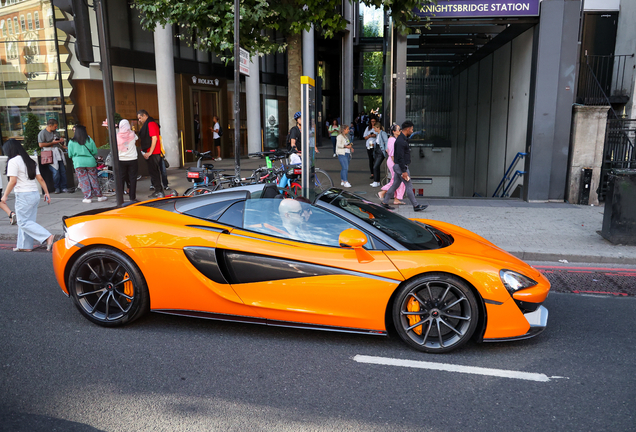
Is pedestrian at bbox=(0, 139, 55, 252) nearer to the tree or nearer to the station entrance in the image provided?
the tree

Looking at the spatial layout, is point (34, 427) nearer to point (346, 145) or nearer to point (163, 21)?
point (163, 21)

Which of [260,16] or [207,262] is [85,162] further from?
[207,262]

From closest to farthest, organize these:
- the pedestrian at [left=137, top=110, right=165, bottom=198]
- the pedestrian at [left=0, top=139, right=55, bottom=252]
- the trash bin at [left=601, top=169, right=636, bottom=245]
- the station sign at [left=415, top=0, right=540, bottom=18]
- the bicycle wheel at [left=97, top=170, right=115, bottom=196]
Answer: the pedestrian at [left=0, top=139, right=55, bottom=252] → the trash bin at [left=601, top=169, right=636, bottom=245] → the station sign at [left=415, top=0, right=540, bottom=18] → the pedestrian at [left=137, top=110, right=165, bottom=198] → the bicycle wheel at [left=97, top=170, right=115, bottom=196]

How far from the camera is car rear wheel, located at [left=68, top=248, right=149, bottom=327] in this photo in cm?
420

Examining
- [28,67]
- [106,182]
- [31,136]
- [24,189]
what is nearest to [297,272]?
[24,189]

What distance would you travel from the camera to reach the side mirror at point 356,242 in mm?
3715

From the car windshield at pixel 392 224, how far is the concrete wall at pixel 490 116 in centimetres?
820

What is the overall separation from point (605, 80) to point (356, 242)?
525 inches

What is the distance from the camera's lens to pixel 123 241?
421cm

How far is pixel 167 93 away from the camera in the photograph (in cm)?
1684

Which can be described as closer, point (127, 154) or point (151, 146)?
point (127, 154)

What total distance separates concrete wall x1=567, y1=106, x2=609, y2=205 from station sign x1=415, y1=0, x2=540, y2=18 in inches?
93.1

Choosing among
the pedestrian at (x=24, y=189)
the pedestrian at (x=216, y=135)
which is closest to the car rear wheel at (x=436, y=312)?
the pedestrian at (x=24, y=189)

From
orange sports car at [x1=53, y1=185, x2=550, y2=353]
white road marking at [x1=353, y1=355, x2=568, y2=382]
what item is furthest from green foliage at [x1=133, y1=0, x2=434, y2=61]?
white road marking at [x1=353, y1=355, x2=568, y2=382]
